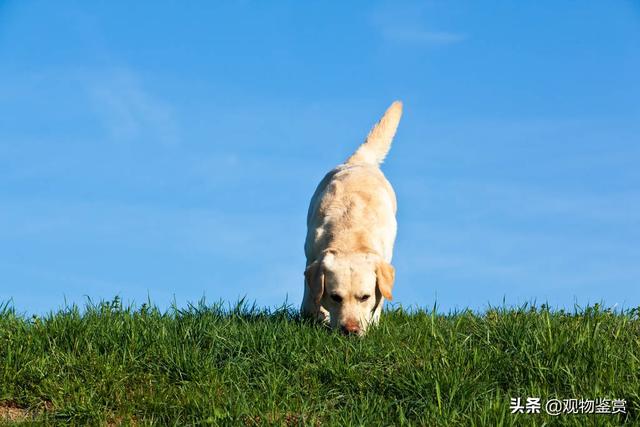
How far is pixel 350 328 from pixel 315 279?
2.28 ft

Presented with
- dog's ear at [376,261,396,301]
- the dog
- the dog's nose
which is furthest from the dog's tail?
the dog's nose

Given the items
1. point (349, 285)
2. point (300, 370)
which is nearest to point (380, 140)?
point (349, 285)

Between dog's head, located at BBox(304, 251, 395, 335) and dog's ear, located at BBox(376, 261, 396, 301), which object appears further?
dog's ear, located at BBox(376, 261, 396, 301)

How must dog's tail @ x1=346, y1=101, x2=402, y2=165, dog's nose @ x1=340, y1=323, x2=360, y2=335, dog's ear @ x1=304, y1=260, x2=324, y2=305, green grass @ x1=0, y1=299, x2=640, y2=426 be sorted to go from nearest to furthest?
green grass @ x1=0, y1=299, x2=640, y2=426 → dog's nose @ x1=340, y1=323, x2=360, y2=335 → dog's ear @ x1=304, y1=260, x2=324, y2=305 → dog's tail @ x1=346, y1=101, x2=402, y2=165

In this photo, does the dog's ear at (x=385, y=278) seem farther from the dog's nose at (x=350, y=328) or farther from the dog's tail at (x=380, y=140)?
the dog's tail at (x=380, y=140)

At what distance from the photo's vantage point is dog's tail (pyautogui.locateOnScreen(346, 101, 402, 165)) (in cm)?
1220

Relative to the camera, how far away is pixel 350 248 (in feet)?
29.6

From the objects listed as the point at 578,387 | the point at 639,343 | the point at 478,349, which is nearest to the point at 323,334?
the point at 478,349

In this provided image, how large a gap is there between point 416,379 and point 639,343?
239cm

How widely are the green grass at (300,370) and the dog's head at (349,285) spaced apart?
0.26 metres

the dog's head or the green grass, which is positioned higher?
the dog's head

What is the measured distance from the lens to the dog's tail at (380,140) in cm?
A: 1220

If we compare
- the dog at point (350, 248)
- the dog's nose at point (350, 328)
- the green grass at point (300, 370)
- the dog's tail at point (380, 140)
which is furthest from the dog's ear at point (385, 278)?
the dog's tail at point (380, 140)

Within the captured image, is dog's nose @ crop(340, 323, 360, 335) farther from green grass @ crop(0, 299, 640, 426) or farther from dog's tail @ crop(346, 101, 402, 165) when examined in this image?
dog's tail @ crop(346, 101, 402, 165)
